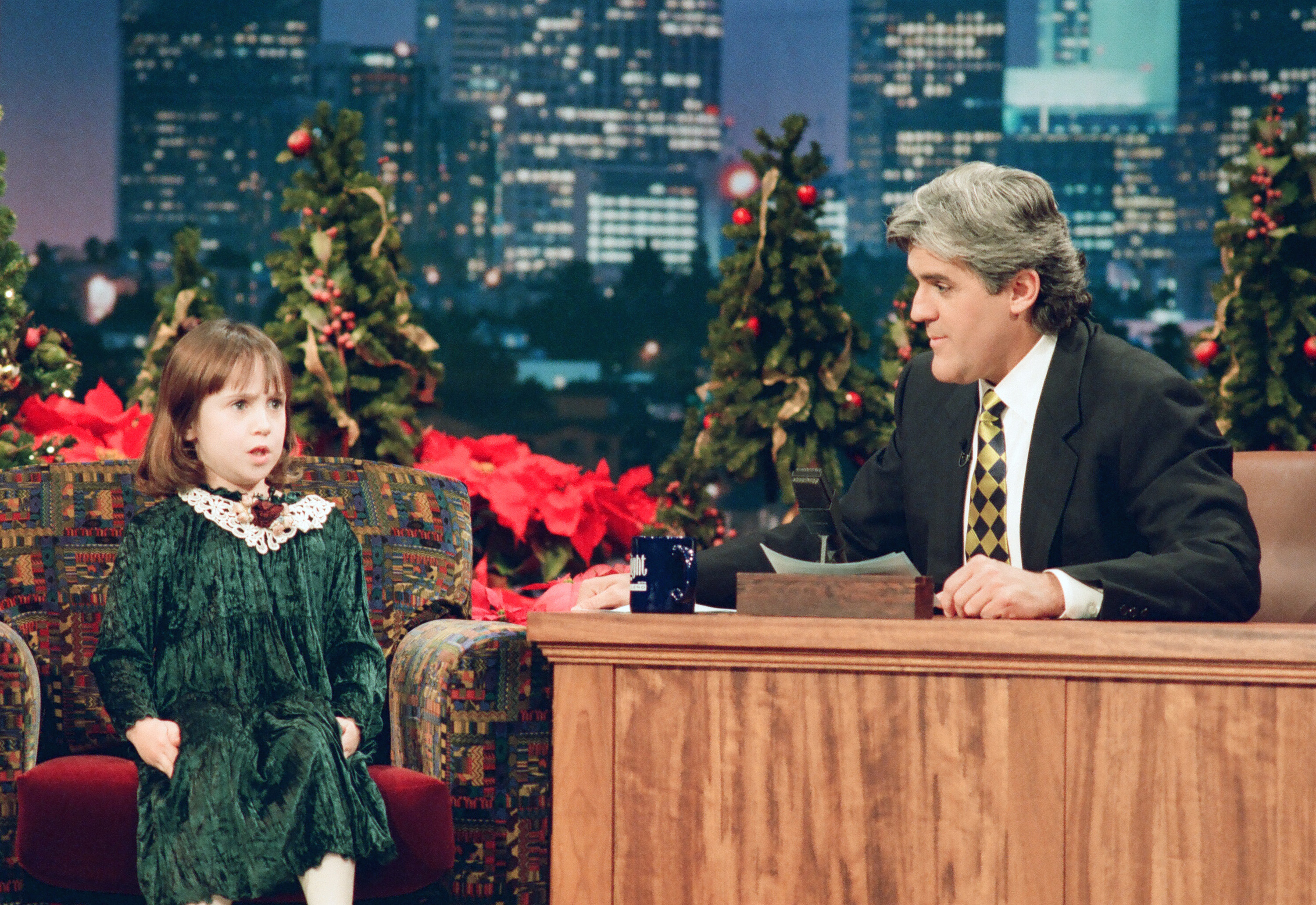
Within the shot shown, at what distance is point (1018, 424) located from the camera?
6.96 feet

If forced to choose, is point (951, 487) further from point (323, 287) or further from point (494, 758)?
point (323, 287)

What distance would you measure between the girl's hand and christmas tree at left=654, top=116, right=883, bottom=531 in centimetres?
204

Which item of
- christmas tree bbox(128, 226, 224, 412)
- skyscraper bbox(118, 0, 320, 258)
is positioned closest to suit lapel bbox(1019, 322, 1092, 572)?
christmas tree bbox(128, 226, 224, 412)

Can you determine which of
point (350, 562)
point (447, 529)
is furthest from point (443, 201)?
point (350, 562)

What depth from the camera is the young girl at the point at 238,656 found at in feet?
6.22

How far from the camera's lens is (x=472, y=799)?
2102 millimetres

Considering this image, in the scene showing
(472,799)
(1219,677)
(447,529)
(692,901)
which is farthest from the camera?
(447,529)

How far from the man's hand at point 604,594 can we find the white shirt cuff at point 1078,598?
1.93 ft

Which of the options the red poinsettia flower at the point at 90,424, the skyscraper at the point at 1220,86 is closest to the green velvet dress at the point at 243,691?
the red poinsettia flower at the point at 90,424

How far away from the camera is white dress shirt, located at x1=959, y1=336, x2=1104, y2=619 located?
2080 millimetres

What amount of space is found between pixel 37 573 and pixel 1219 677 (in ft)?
6.29

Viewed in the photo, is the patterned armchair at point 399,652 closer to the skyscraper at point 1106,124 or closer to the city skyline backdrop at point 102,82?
the city skyline backdrop at point 102,82

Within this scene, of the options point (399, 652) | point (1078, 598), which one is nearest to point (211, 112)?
point (399, 652)

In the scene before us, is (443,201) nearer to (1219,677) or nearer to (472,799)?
(472,799)
